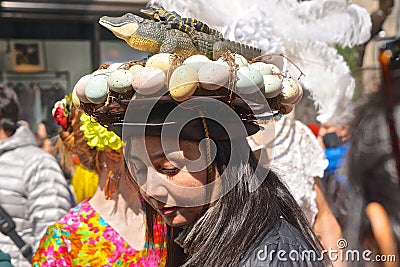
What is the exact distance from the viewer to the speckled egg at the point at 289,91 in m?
1.65

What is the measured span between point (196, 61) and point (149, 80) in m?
0.12

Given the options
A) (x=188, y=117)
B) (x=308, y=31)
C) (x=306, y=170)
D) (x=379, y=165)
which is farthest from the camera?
(x=308, y=31)

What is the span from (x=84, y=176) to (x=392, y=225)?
1938 mm

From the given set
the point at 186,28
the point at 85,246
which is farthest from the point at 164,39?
the point at 85,246

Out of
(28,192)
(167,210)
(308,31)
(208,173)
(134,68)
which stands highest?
(134,68)

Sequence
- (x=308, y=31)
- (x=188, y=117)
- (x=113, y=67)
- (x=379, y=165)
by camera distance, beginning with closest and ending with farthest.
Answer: (x=188, y=117) < (x=113, y=67) < (x=379, y=165) < (x=308, y=31)

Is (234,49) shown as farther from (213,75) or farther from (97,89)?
(97,89)

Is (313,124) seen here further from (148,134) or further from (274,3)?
(148,134)

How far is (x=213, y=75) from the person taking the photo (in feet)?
4.85

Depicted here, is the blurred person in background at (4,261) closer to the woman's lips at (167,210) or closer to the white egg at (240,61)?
the woman's lips at (167,210)

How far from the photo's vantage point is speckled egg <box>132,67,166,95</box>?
4.86 feet

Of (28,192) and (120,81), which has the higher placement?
(120,81)

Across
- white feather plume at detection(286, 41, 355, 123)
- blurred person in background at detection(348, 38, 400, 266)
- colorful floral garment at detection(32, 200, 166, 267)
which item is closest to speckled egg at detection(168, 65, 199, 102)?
blurred person in background at detection(348, 38, 400, 266)

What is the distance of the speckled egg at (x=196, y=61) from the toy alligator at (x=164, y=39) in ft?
0.26
